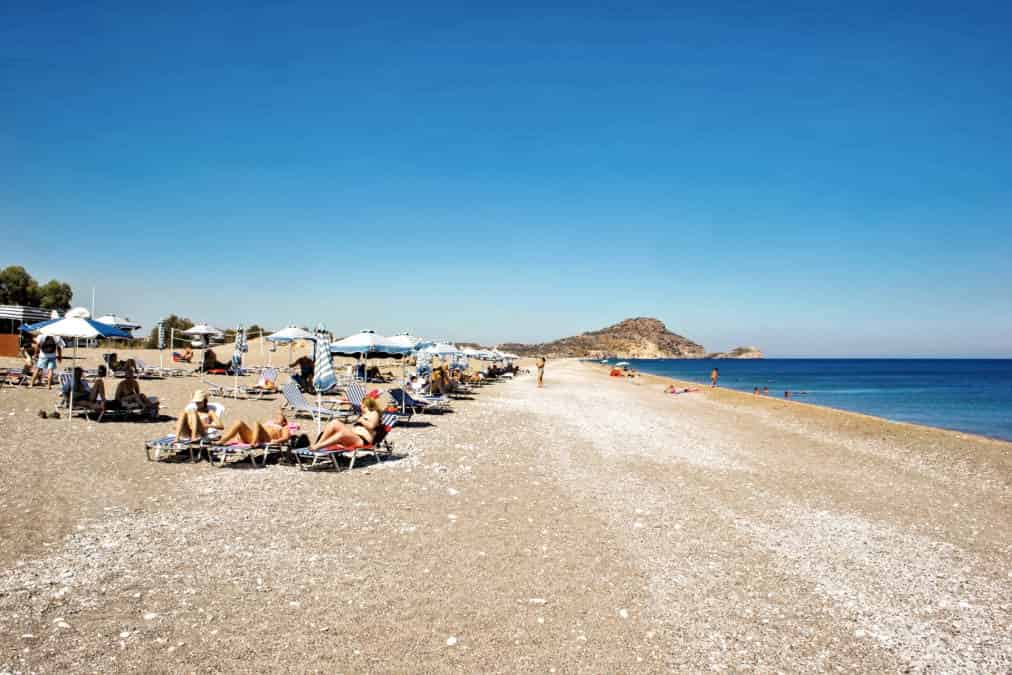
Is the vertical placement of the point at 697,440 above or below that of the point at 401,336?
below

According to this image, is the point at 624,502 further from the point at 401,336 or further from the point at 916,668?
the point at 401,336

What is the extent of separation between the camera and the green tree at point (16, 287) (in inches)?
1916

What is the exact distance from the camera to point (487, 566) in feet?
19.5

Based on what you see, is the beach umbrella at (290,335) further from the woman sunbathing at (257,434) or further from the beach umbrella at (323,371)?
the woman sunbathing at (257,434)

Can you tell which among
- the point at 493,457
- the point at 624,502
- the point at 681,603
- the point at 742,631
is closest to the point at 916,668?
the point at 742,631

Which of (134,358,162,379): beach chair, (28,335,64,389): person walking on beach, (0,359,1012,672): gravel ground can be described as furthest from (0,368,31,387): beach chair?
(0,359,1012,672): gravel ground

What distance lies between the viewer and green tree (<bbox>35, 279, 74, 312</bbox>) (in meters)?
50.6

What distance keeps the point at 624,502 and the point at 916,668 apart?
4335 millimetres

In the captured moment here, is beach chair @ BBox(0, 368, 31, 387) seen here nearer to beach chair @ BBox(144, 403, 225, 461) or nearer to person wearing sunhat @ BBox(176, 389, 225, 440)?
beach chair @ BBox(144, 403, 225, 461)

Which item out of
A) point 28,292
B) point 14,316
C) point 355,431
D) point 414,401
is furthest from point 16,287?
point 355,431

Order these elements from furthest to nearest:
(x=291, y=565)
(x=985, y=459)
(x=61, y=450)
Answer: (x=985, y=459), (x=61, y=450), (x=291, y=565)

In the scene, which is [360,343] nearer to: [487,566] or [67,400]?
[67,400]

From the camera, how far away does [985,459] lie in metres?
14.9

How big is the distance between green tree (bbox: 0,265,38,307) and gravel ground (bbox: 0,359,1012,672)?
160 ft
